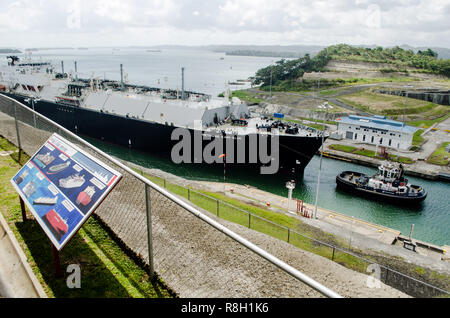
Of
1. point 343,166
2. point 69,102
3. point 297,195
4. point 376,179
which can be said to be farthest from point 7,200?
point 69,102

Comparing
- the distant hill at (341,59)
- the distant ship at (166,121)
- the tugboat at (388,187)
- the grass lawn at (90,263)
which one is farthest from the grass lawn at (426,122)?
the grass lawn at (90,263)

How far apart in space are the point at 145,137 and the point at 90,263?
73.5 ft

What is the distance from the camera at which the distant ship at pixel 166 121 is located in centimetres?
2230

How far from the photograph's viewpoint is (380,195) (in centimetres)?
1973

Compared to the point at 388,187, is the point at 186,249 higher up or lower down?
higher up

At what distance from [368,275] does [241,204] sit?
7064 mm

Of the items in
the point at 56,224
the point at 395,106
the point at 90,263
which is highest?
the point at 56,224

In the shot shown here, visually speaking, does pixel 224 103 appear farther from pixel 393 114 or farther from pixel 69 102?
pixel 393 114

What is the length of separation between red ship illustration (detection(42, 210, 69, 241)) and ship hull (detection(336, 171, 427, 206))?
19596 millimetres

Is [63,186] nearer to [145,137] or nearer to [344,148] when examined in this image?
[145,137]

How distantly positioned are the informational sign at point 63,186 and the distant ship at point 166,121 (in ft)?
52.2

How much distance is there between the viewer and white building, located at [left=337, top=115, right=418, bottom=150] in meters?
29.5

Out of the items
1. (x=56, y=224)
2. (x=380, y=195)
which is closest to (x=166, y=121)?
(x=380, y=195)

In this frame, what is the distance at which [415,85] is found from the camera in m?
58.9
